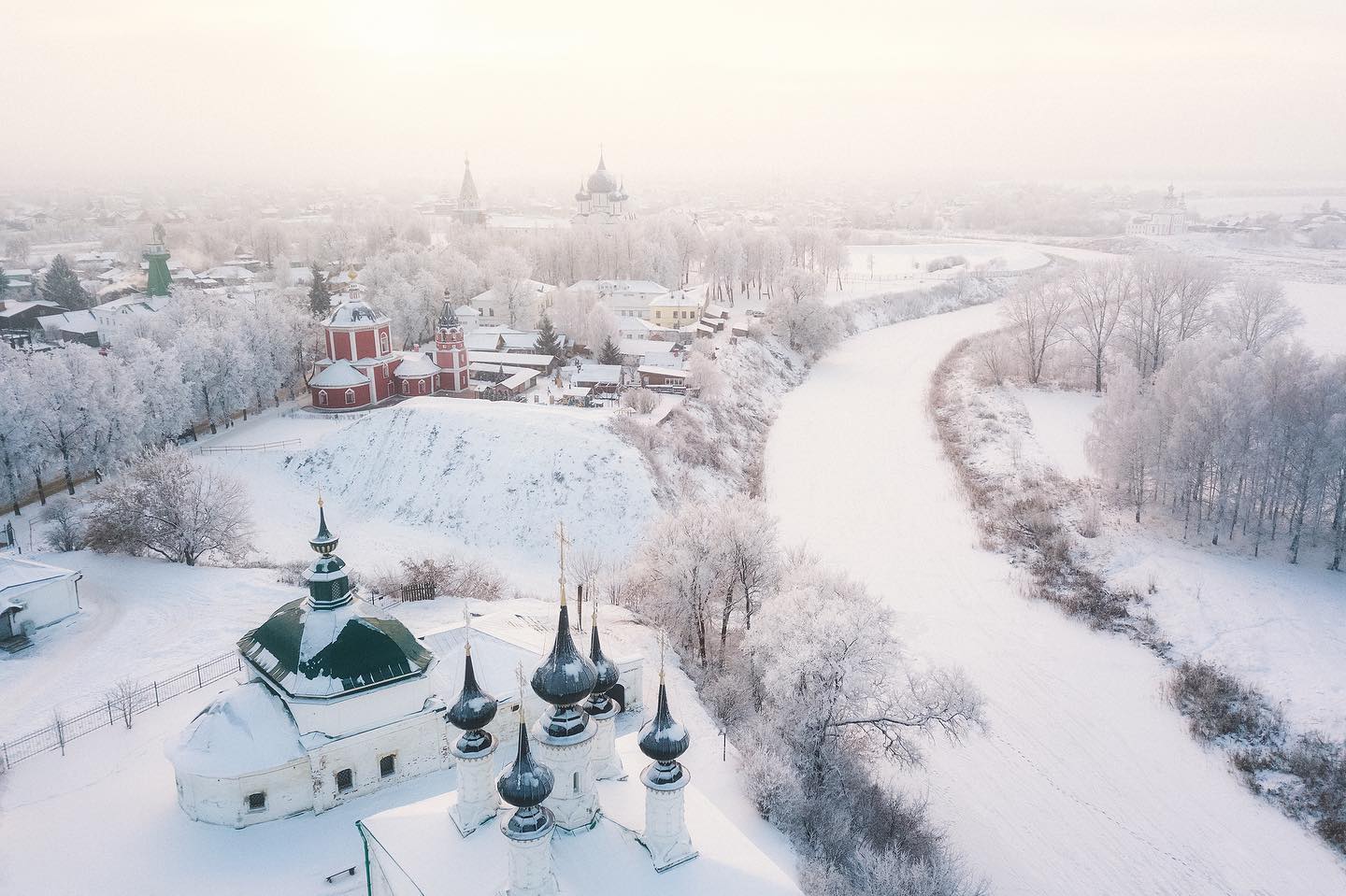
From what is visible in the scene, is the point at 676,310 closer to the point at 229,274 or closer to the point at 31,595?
the point at 31,595

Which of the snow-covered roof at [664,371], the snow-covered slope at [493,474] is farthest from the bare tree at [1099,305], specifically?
the snow-covered slope at [493,474]

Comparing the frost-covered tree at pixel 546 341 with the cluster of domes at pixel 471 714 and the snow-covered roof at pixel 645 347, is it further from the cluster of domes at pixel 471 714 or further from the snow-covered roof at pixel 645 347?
the cluster of domes at pixel 471 714

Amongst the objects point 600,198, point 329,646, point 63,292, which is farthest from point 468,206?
point 329,646

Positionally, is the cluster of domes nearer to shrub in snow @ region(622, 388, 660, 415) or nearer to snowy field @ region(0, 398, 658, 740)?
snowy field @ region(0, 398, 658, 740)

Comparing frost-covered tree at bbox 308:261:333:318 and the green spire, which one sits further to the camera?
the green spire

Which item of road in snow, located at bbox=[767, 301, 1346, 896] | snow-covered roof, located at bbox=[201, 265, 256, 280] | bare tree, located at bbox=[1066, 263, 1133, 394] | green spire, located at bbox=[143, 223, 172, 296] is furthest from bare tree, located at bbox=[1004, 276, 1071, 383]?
snow-covered roof, located at bbox=[201, 265, 256, 280]
